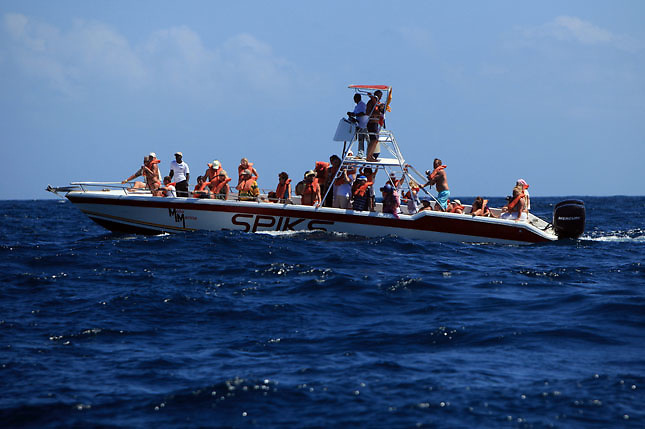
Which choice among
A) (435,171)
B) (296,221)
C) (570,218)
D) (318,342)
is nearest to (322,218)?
(296,221)

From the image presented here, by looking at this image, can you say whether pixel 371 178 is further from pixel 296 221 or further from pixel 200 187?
pixel 200 187

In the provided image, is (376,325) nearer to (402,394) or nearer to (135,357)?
(402,394)

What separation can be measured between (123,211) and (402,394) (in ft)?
46.1

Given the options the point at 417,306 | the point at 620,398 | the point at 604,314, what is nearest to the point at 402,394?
the point at 620,398

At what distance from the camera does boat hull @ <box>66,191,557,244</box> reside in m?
18.2

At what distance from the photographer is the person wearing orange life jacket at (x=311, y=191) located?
18.5 meters

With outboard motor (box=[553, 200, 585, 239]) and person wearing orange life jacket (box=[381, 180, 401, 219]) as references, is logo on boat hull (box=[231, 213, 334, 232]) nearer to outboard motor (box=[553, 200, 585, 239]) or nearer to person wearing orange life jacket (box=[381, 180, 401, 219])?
person wearing orange life jacket (box=[381, 180, 401, 219])

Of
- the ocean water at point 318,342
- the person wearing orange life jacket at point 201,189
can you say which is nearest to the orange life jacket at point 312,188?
the person wearing orange life jacket at point 201,189

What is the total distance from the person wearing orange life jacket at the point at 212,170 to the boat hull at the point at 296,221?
1.08 meters

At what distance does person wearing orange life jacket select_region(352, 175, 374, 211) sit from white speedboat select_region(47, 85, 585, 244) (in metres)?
0.32

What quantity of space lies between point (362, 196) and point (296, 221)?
186 centimetres

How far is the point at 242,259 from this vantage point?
Result: 48.6ft

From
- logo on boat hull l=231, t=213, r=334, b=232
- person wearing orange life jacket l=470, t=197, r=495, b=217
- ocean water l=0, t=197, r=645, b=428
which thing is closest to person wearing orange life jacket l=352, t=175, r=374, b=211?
logo on boat hull l=231, t=213, r=334, b=232

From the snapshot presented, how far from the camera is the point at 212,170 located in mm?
19641
